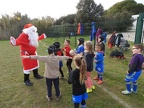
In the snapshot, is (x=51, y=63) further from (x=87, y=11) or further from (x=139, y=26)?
(x=87, y=11)

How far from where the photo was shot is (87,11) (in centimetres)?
2773

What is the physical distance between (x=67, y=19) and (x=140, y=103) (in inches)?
1134

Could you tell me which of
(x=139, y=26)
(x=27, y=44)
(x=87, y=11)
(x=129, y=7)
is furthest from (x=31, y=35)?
(x=129, y=7)

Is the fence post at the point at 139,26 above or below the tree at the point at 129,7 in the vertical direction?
below

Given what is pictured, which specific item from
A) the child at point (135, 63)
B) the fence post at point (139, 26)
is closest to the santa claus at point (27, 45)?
the child at point (135, 63)

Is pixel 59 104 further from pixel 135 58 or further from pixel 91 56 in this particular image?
pixel 135 58

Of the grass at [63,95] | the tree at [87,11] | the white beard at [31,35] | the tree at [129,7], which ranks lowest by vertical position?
the grass at [63,95]

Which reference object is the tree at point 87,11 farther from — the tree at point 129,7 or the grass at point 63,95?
the grass at point 63,95

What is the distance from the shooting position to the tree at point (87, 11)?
1065 inches

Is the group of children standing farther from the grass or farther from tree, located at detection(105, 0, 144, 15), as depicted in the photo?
tree, located at detection(105, 0, 144, 15)

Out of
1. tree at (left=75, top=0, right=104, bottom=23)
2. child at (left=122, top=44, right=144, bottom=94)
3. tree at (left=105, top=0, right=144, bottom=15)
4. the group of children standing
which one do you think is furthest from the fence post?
tree at (left=105, top=0, right=144, bottom=15)

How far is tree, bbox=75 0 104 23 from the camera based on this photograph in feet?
88.8

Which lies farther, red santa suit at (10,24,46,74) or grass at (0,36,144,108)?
red santa suit at (10,24,46,74)

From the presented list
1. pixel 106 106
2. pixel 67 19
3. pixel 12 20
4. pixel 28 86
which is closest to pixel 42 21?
pixel 12 20
